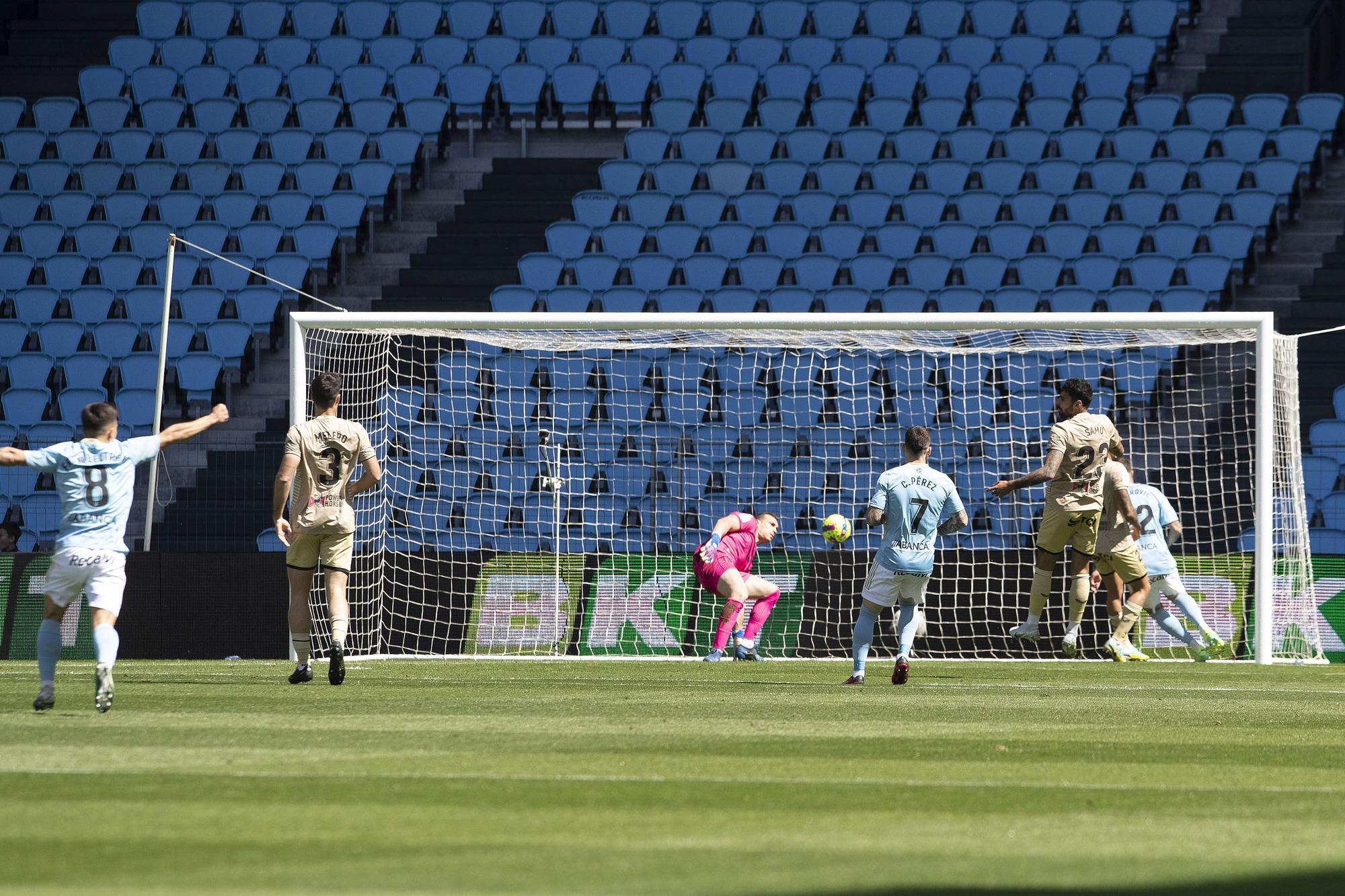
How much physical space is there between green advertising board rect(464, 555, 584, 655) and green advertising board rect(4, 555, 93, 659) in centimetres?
359

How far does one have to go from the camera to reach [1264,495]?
1525 centimetres

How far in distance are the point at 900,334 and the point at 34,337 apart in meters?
11.7

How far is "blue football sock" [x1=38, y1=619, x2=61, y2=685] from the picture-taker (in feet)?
29.1

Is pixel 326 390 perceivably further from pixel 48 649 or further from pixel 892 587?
pixel 892 587

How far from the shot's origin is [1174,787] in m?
6.15

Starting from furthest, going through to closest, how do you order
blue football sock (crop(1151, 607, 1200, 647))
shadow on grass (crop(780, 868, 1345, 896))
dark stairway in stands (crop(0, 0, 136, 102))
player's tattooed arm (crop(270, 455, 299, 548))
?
dark stairway in stands (crop(0, 0, 136, 102))
blue football sock (crop(1151, 607, 1200, 647))
player's tattooed arm (crop(270, 455, 299, 548))
shadow on grass (crop(780, 868, 1345, 896))

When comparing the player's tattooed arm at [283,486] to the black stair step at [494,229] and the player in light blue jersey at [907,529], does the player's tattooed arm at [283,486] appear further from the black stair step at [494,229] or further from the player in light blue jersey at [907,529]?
the black stair step at [494,229]

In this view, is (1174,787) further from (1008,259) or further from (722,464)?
(1008,259)

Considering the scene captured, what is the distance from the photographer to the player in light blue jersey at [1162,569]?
15.3m

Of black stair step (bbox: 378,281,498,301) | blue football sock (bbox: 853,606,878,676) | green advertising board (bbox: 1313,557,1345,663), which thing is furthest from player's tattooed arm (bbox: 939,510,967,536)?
black stair step (bbox: 378,281,498,301)

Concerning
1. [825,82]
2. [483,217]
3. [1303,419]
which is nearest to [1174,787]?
[1303,419]

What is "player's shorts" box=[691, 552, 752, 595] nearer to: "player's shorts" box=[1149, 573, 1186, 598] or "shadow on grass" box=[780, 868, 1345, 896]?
"player's shorts" box=[1149, 573, 1186, 598]

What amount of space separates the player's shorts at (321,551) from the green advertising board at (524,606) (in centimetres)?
462

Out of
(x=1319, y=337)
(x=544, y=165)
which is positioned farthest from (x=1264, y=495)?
(x=544, y=165)
